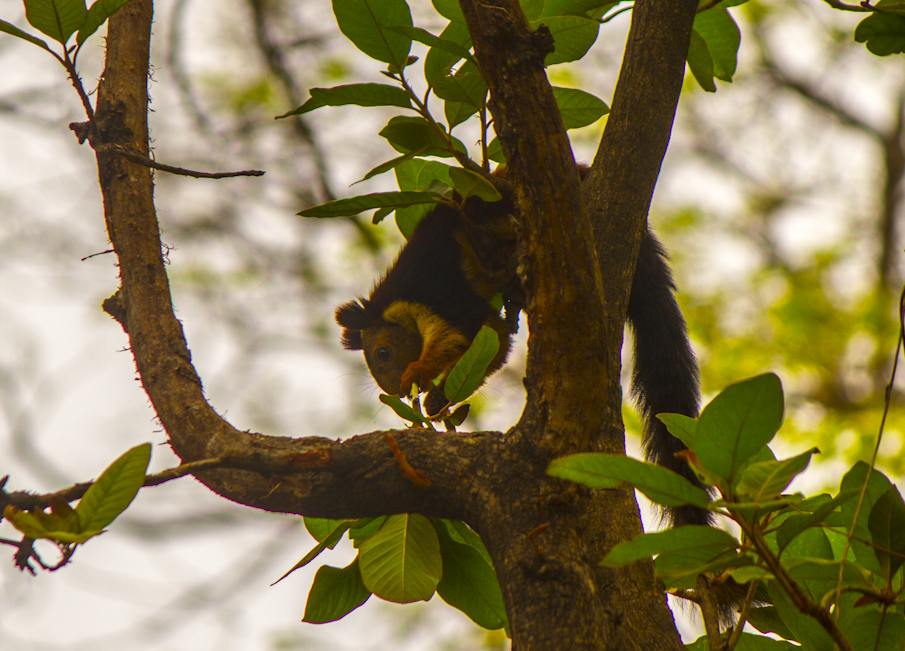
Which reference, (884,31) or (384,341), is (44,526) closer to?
(884,31)

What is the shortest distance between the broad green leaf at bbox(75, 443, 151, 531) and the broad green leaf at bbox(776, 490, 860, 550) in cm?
65

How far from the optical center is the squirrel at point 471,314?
181 centimetres

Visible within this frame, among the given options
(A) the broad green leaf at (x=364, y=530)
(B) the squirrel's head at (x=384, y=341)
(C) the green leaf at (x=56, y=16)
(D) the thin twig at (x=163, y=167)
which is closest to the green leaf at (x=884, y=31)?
(D) the thin twig at (x=163, y=167)

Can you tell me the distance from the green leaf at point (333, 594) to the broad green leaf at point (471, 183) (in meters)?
0.55

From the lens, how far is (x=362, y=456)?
3.02ft

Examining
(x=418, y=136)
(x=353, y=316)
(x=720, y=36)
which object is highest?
(x=353, y=316)

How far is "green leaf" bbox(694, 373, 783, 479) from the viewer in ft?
2.24

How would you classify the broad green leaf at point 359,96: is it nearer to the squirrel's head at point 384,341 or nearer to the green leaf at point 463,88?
the green leaf at point 463,88

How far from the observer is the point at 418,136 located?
42.1 inches

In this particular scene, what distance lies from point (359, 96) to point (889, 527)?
84 centimetres

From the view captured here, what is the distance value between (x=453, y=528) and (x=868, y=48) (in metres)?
0.94

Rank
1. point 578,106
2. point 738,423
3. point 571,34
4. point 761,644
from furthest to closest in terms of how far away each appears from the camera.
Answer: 1. point 578,106
2. point 571,34
3. point 761,644
4. point 738,423

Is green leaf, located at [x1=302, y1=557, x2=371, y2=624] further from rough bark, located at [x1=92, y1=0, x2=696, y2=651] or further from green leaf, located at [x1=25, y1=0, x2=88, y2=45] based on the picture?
green leaf, located at [x1=25, y1=0, x2=88, y2=45]

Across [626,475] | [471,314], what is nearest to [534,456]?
[626,475]
